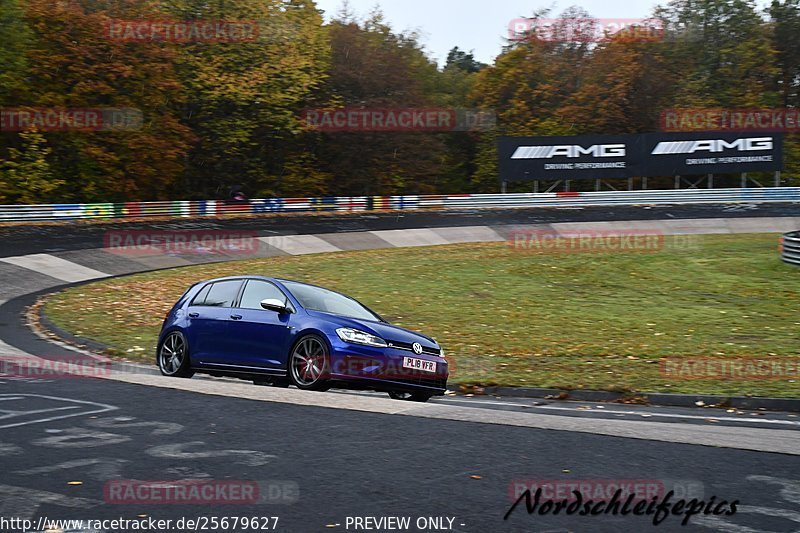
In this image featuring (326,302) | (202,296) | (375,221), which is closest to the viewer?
(326,302)

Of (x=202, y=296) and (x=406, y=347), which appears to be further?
(x=202, y=296)

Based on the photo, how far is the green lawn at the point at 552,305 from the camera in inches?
581

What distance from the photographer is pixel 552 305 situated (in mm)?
22422

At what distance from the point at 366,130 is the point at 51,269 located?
2915 centimetres

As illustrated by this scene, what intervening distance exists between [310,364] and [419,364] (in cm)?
131

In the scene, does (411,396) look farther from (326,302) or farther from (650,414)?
(650,414)

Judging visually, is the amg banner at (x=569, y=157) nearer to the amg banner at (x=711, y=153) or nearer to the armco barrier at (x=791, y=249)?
the amg banner at (x=711, y=153)

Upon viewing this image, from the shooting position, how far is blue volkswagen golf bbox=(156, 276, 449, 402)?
35.7 feet

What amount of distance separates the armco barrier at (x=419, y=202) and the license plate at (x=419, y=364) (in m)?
33.2

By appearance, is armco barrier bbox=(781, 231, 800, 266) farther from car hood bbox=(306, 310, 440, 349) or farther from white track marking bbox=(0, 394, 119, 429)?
white track marking bbox=(0, 394, 119, 429)
